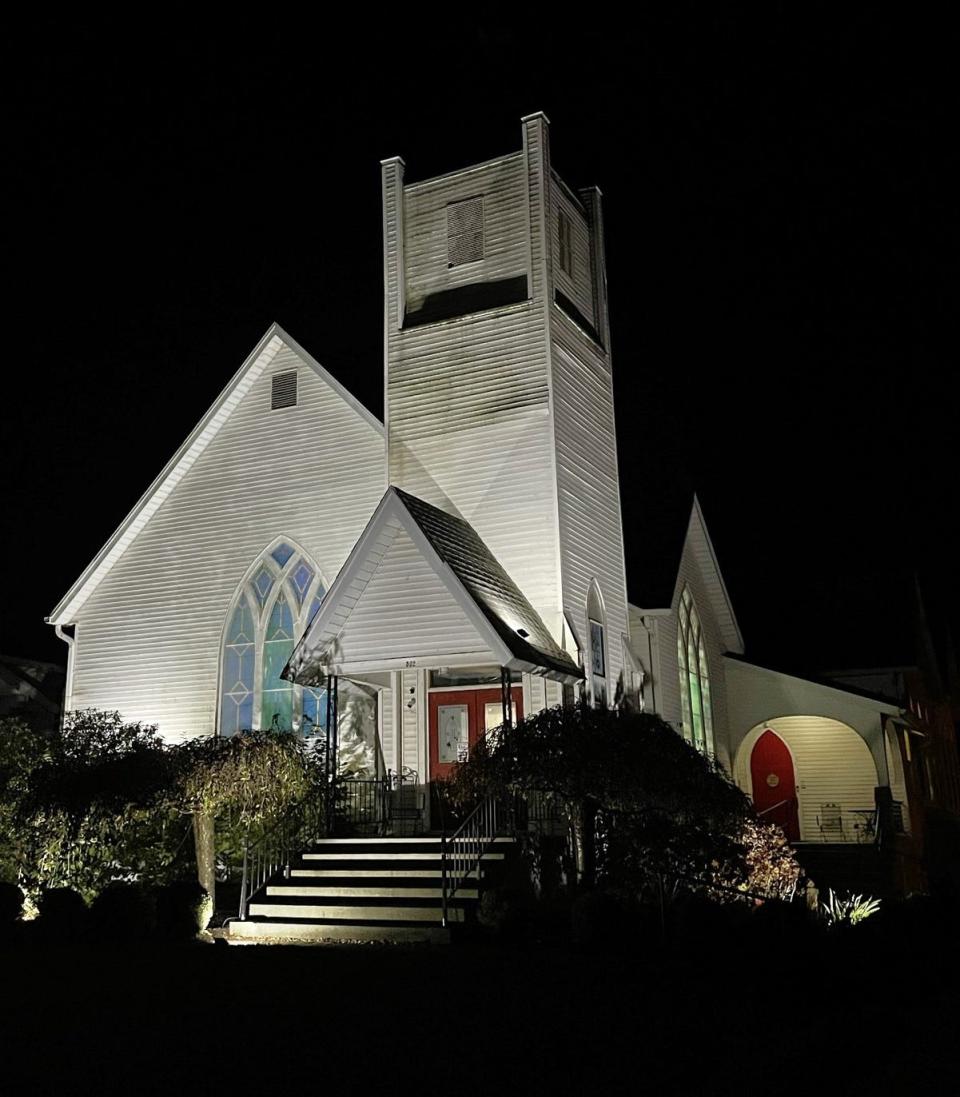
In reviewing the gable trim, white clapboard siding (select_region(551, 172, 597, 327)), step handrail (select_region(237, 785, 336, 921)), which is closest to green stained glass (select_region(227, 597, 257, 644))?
the gable trim

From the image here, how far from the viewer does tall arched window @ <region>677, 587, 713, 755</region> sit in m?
25.5

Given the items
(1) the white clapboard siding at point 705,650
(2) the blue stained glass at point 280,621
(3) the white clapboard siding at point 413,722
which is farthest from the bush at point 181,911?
(1) the white clapboard siding at point 705,650

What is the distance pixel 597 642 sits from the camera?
20547mm

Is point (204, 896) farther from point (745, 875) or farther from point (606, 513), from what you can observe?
point (606, 513)

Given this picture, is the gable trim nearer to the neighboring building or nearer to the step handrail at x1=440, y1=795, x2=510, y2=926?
the step handrail at x1=440, y1=795, x2=510, y2=926

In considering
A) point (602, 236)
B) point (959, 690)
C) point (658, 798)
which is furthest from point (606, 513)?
point (959, 690)

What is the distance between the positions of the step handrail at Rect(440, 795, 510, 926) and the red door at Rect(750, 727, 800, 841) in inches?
545

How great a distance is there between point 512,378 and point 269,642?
22.4ft

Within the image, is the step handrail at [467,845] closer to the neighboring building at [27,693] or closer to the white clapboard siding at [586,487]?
the white clapboard siding at [586,487]

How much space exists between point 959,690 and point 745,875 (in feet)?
101

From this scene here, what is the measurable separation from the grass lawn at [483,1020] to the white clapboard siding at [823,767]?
16.1 meters

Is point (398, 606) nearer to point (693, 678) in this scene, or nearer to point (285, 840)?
point (285, 840)

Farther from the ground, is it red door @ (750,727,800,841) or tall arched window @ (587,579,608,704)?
tall arched window @ (587,579,608,704)

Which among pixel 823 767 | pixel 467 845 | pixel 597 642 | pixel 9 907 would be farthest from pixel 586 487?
pixel 823 767
